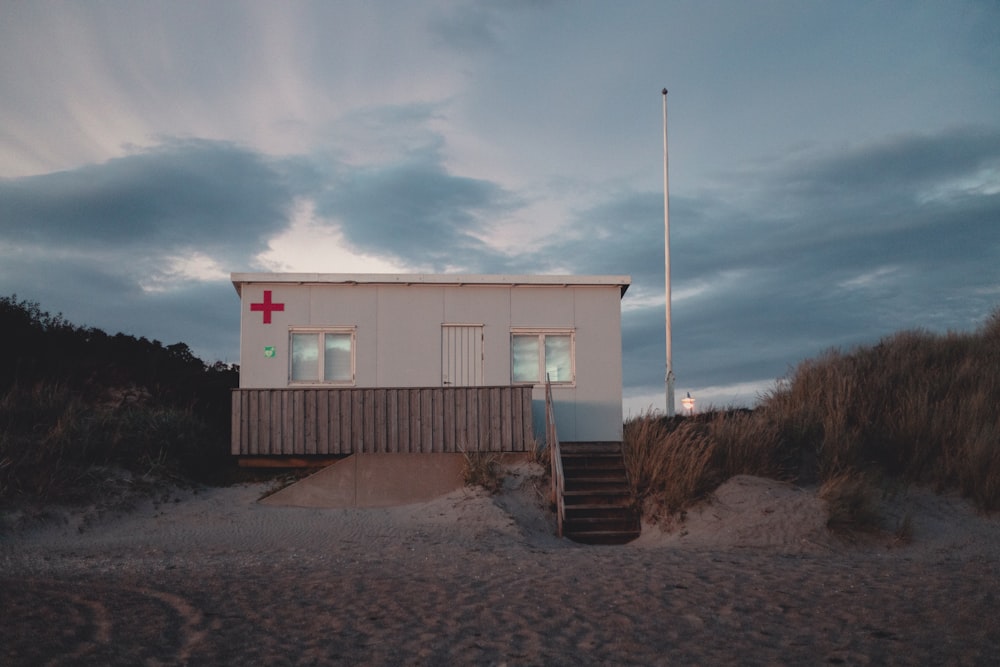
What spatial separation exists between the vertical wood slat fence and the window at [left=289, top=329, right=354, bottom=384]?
0.84 meters

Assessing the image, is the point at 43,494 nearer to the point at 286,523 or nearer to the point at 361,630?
the point at 286,523

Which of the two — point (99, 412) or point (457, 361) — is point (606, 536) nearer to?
point (457, 361)

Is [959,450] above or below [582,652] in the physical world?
above

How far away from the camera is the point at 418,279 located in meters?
17.0

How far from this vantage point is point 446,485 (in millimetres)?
15977

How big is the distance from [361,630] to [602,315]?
1098cm

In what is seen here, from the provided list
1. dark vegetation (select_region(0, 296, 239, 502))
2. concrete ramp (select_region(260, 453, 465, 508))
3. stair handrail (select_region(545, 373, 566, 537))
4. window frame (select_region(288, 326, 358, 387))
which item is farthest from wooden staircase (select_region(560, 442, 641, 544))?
dark vegetation (select_region(0, 296, 239, 502))

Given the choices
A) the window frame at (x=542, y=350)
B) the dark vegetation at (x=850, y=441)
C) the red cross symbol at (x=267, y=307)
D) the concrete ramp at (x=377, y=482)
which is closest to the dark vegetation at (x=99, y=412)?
the concrete ramp at (x=377, y=482)

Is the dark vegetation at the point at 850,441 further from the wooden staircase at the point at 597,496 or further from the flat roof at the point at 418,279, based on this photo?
the flat roof at the point at 418,279

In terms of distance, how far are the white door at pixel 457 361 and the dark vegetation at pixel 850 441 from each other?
127 inches

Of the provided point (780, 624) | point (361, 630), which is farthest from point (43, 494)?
point (780, 624)

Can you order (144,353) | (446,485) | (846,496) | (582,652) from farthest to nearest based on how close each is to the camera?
1. (144,353)
2. (446,485)
3. (846,496)
4. (582,652)

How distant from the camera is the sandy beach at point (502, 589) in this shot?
6.90m

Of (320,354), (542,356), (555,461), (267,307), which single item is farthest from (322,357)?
(555,461)
